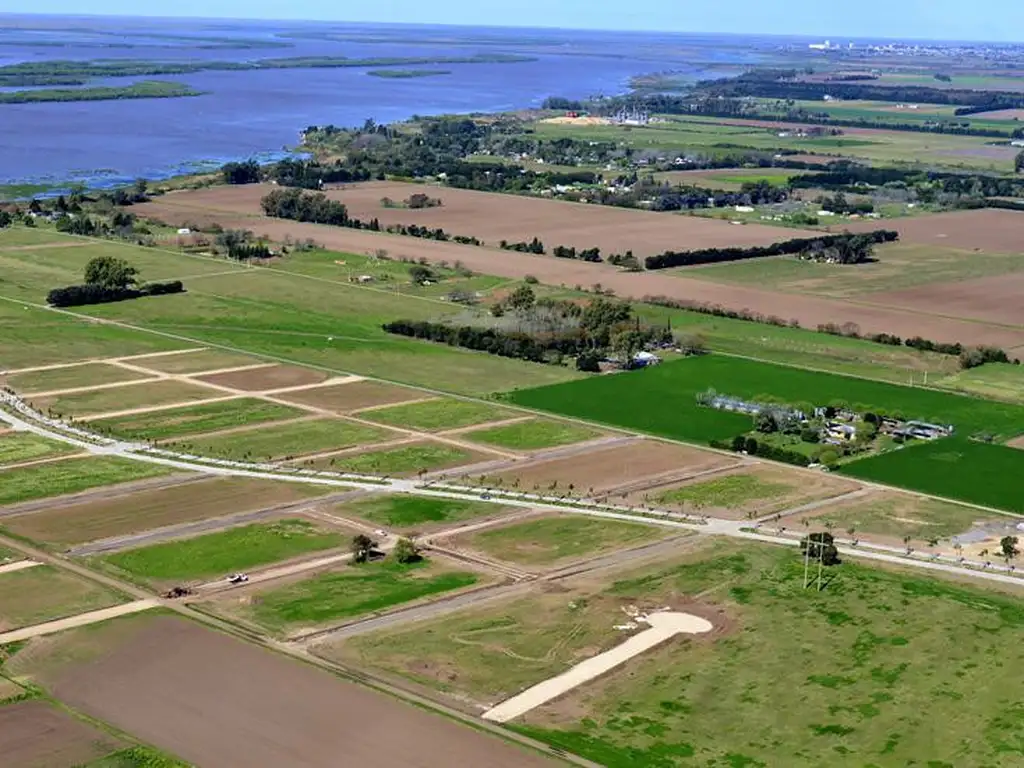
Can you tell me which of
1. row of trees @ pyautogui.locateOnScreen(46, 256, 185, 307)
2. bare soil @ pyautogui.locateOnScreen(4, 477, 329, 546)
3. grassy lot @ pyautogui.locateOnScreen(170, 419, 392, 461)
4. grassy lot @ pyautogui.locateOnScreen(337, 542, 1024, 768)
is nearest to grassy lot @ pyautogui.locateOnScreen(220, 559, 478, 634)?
grassy lot @ pyautogui.locateOnScreen(337, 542, 1024, 768)

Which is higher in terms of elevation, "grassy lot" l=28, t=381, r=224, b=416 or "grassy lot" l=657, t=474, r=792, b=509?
"grassy lot" l=28, t=381, r=224, b=416

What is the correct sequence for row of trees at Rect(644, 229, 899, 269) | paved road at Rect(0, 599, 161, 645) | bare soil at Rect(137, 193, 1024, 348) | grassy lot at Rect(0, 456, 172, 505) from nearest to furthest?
paved road at Rect(0, 599, 161, 645) < grassy lot at Rect(0, 456, 172, 505) < bare soil at Rect(137, 193, 1024, 348) < row of trees at Rect(644, 229, 899, 269)

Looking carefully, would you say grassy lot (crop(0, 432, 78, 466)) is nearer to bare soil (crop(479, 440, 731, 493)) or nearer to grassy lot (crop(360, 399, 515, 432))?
grassy lot (crop(360, 399, 515, 432))

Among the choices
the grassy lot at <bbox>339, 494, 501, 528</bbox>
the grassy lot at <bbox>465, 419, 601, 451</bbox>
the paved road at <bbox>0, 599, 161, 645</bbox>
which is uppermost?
the grassy lot at <bbox>465, 419, 601, 451</bbox>

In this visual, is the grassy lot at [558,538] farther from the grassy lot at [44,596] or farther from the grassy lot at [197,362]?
the grassy lot at [197,362]

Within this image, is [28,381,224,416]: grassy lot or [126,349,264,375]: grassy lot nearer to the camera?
[28,381,224,416]: grassy lot

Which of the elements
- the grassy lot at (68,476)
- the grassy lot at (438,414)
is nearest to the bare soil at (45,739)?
the grassy lot at (68,476)

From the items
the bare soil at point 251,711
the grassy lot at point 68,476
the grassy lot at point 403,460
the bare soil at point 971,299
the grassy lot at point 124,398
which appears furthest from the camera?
the bare soil at point 971,299
